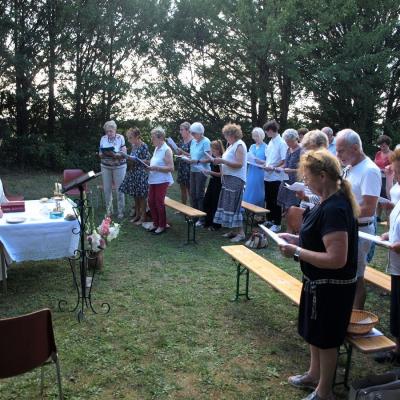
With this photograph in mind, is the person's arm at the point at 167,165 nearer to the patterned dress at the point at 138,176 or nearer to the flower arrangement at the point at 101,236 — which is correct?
the patterned dress at the point at 138,176

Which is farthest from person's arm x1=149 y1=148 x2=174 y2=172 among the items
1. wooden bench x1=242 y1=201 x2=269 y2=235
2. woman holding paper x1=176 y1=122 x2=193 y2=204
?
wooden bench x1=242 y1=201 x2=269 y2=235

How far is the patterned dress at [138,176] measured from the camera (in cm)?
709

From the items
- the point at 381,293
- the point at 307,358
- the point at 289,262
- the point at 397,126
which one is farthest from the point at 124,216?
the point at 397,126

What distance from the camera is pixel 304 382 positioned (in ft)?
9.68

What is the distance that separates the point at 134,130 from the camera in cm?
712

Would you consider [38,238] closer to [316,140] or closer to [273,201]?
[316,140]

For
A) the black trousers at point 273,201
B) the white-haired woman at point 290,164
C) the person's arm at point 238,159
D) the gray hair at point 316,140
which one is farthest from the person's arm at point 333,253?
the black trousers at point 273,201

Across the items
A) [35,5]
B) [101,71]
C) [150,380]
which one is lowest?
[150,380]

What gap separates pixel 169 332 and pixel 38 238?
5.18 feet

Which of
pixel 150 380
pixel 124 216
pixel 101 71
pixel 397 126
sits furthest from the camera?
pixel 397 126

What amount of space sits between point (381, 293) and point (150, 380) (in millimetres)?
2872

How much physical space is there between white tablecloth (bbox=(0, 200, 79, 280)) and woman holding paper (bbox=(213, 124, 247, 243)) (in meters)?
2.55

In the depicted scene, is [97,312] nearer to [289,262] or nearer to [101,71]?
[289,262]

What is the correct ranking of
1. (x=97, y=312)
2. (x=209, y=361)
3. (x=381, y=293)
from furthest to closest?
(x=381, y=293) < (x=97, y=312) < (x=209, y=361)
